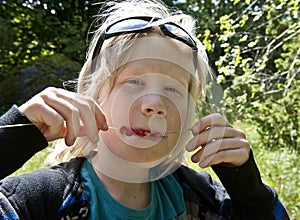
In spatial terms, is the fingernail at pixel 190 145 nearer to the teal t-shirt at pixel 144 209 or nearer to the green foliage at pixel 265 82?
the teal t-shirt at pixel 144 209

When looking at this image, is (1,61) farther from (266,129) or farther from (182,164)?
(182,164)

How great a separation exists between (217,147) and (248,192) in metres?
0.17

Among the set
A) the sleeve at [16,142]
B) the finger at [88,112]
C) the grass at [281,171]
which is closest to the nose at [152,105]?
the finger at [88,112]

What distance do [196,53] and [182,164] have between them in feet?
0.92

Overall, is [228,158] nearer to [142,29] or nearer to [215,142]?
[215,142]

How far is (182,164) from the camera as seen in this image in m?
1.24

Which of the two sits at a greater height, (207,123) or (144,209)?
(207,123)

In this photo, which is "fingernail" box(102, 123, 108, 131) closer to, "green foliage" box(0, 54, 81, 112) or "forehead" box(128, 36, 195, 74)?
"forehead" box(128, 36, 195, 74)

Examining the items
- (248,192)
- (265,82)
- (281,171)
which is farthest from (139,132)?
(265,82)

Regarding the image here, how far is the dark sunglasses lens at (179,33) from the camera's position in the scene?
44.0 inches

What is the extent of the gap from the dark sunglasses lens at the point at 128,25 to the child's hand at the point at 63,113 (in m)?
0.26

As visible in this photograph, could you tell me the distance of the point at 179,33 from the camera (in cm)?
113

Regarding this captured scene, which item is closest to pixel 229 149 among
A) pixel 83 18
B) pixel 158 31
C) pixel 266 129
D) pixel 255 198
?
pixel 255 198

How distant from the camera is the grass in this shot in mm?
2441
